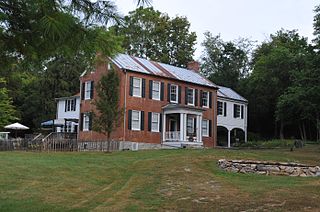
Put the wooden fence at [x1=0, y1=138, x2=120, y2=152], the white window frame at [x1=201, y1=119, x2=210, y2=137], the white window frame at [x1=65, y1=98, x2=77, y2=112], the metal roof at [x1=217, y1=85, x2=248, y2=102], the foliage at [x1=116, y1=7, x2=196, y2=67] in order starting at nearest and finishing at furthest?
the wooden fence at [x1=0, y1=138, x2=120, y2=152] → the white window frame at [x1=201, y1=119, x2=210, y2=137] → the metal roof at [x1=217, y1=85, x2=248, y2=102] → the white window frame at [x1=65, y1=98, x2=77, y2=112] → the foliage at [x1=116, y1=7, x2=196, y2=67]

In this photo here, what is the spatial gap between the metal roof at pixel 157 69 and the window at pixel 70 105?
35.4ft

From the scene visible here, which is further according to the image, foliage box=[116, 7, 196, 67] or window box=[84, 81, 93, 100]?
foliage box=[116, 7, 196, 67]

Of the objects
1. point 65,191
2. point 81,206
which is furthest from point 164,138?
point 81,206

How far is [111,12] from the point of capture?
5984 mm

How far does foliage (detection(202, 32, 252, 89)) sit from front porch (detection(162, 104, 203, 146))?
16895 mm

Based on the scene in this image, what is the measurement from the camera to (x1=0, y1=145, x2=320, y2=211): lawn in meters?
11.2

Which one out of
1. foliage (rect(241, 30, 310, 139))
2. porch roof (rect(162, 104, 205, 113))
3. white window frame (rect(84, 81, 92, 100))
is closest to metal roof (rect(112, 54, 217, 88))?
porch roof (rect(162, 104, 205, 113))

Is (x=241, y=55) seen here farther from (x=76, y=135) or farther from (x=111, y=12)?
(x=111, y=12)

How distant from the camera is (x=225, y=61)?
5484 cm

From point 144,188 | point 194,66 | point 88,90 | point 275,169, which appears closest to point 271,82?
point 194,66

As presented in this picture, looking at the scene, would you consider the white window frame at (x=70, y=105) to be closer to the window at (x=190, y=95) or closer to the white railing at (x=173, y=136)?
the window at (x=190, y=95)

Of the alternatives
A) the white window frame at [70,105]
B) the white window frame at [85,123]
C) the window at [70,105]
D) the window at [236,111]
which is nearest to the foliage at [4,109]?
the window at [70,105]

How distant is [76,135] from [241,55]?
82.6 feet

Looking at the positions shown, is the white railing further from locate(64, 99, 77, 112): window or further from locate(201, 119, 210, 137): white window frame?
locate(64, 99, 77, 112): window
